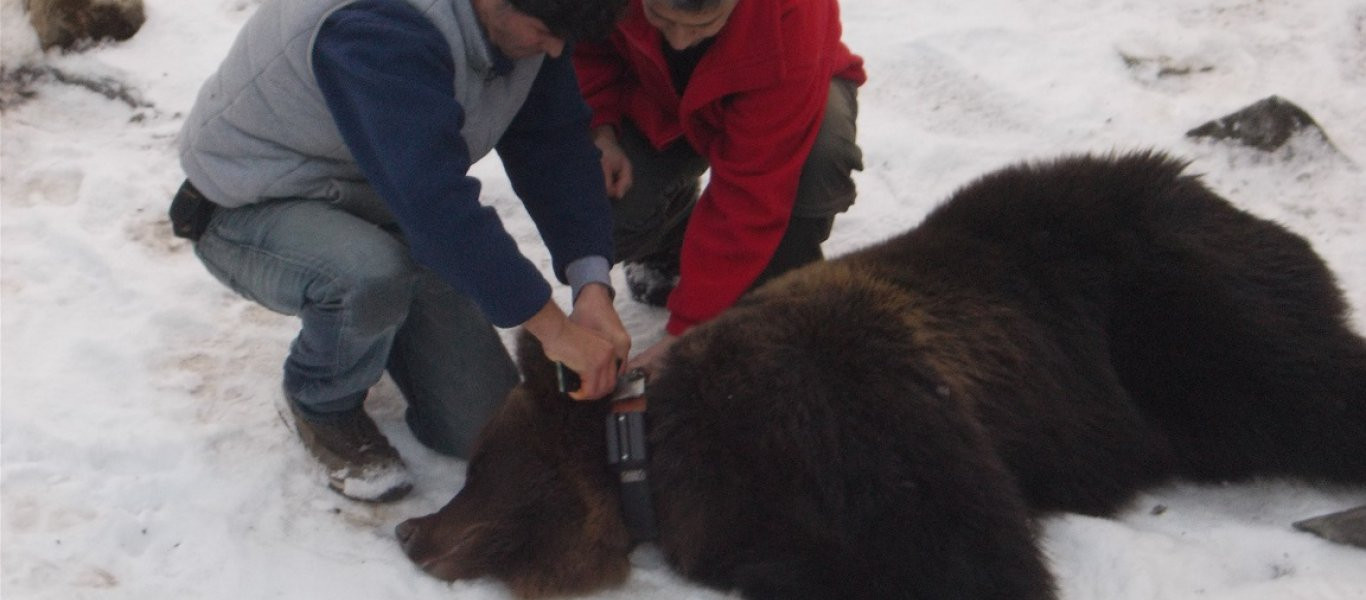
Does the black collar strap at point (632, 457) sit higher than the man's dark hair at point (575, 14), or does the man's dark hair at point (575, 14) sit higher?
the man's dark hair at point (575, 14)

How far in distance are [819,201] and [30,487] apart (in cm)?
226

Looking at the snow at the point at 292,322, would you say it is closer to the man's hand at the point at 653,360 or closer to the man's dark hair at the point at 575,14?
the man's hand at the point at 653,360

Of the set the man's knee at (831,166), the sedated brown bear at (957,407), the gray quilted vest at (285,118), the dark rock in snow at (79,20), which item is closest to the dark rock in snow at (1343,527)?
the sedated brown bear at (957,407)

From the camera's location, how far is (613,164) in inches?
135

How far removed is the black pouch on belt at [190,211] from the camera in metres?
2.87

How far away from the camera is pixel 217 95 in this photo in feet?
9.00

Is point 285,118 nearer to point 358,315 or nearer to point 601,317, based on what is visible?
point 358,315

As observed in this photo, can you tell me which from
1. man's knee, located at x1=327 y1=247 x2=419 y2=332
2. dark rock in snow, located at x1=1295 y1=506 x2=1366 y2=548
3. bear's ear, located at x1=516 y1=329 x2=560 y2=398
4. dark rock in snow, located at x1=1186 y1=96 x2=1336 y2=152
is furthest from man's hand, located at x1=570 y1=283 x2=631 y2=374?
dark rock in snow, located at x1=1186 y1=96 x2=1336 y2=152

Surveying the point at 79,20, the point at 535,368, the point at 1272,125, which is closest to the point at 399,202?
the point at 535,368

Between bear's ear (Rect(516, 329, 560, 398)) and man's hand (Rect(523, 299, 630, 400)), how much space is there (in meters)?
0.12

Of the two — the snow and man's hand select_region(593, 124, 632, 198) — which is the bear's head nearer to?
the snow

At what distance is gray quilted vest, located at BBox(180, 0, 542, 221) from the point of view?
2.50 metres

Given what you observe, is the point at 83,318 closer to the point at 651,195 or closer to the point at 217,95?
the point at 217,95

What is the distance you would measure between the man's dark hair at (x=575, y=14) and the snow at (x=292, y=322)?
1.29 metres
